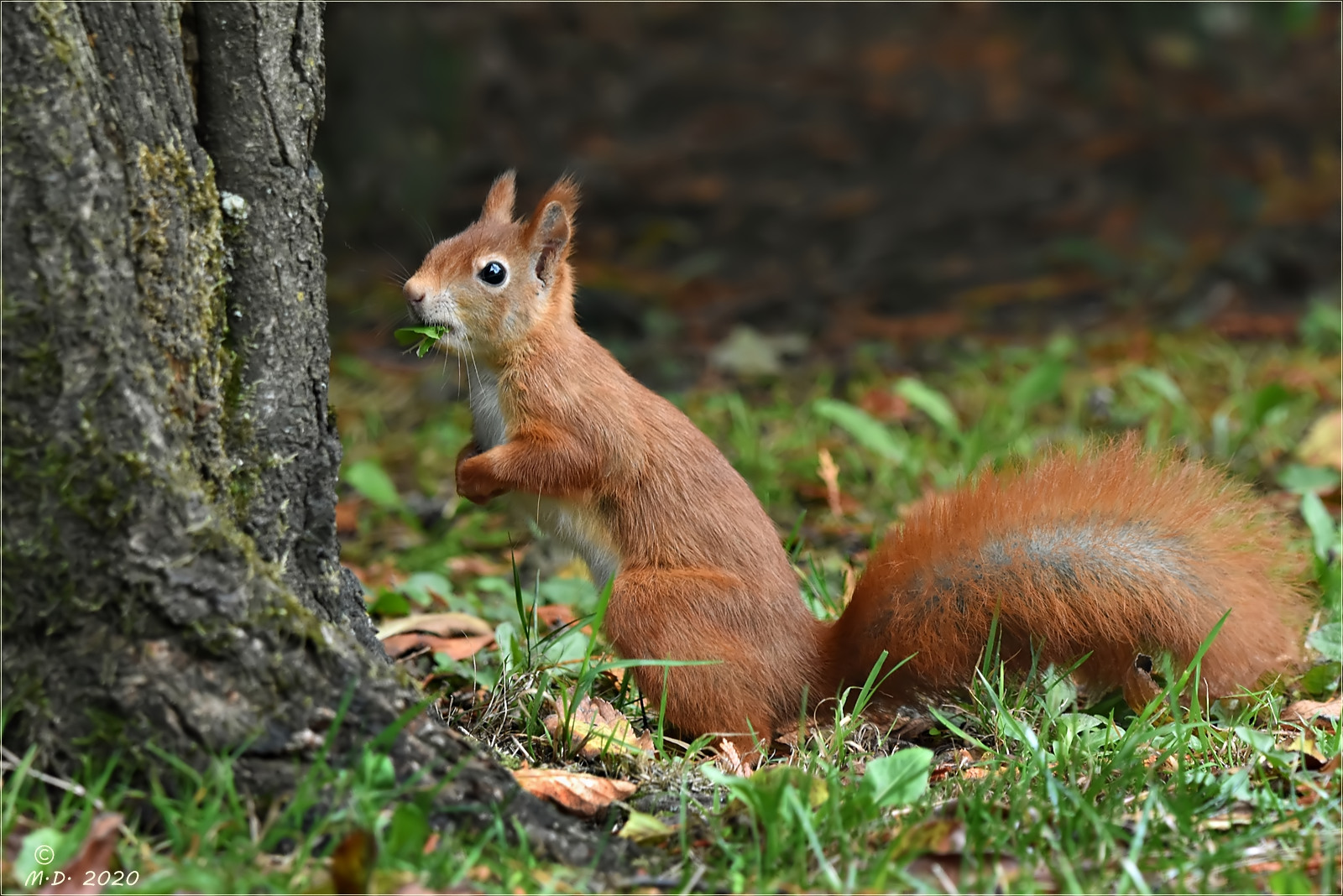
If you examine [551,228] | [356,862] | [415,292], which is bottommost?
[356,862]

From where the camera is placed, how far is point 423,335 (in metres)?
2.64

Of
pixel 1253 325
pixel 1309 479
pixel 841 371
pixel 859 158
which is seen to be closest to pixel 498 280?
pixel 1309 479

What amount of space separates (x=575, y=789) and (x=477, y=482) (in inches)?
32.5

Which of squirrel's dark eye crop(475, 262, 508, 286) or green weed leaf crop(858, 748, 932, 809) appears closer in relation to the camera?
green weed leaf crop(858, 748, 932, 809)

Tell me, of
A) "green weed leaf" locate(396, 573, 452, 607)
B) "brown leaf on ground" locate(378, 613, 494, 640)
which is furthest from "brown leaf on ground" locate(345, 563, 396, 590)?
"brown leaf on ground" locate(378, 613, 494, 640)

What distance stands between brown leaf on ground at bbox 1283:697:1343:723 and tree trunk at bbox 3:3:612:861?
1.45 meters

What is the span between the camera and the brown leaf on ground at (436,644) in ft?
9.37

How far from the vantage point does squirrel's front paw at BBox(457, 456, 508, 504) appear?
8.71 ft

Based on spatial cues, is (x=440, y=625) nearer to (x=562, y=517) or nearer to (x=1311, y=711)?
(x=562, y=517)

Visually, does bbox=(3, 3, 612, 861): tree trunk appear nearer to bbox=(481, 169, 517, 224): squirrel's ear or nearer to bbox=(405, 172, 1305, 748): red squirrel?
bbox=(405, 172, 1305, 748): red squirrel

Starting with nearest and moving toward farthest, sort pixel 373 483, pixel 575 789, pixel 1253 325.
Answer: pixel 575 789, pixel 373 483, pixel 1253 325

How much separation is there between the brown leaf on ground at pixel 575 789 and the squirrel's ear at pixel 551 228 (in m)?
1.20

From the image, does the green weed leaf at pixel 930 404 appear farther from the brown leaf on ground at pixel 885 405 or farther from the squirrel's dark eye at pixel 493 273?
the squirrel's dark eye at pixel 493 273

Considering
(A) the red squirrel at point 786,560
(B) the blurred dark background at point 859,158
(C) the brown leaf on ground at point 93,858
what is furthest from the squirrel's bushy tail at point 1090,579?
(B) the blurred dark background at point 859,158
